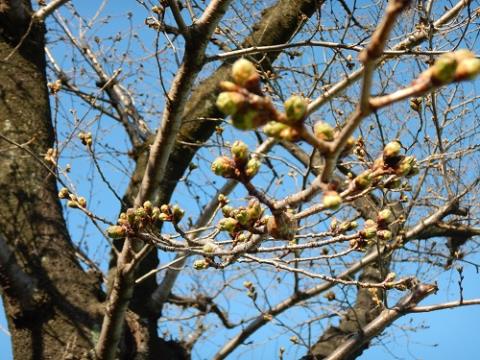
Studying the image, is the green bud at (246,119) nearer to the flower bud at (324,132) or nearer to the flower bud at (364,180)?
the flower bud at (324,132)

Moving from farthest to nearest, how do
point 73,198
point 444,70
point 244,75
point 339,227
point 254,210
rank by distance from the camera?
1. point 73,198
2. point 339,227
3. point 254,210
4. point 244,75
5. point 444,70

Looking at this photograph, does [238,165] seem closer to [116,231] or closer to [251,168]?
[251,168]

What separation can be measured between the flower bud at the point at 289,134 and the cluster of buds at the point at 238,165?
279 millimetres

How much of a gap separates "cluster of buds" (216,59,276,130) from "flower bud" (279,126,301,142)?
5cm

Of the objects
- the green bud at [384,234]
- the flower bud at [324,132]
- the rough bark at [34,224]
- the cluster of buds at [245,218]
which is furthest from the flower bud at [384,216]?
the rough bark at [34,224]

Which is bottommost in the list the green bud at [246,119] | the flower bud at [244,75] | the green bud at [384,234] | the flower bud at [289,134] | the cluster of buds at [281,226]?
the green bud at [246,119]

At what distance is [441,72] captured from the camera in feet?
2.23

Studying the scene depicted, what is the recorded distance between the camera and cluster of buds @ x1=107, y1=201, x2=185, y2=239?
1774 mm

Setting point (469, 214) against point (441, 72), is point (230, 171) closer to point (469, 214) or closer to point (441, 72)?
point (441, 72)

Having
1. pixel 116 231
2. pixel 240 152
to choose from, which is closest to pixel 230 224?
pixel 240 152

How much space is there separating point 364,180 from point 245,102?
484 millimetres

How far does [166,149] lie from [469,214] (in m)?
3.94

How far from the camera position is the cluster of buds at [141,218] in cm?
177

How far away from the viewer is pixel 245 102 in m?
0.76
